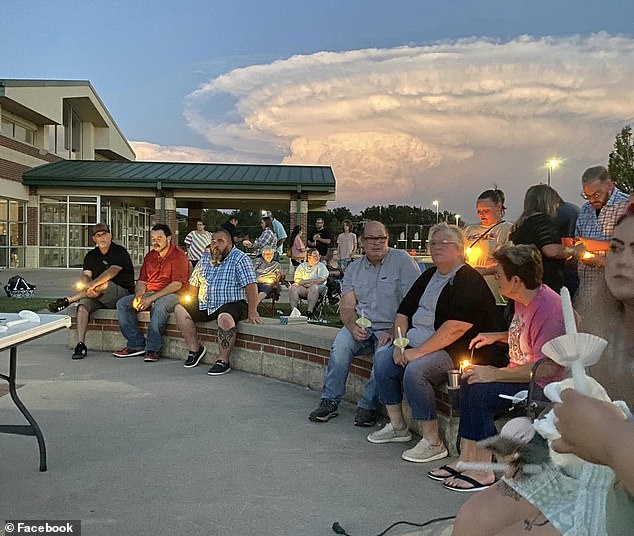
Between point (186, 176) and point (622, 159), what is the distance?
19.0 m

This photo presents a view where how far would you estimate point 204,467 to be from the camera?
13.3 feet

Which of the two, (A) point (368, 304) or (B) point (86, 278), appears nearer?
(A) point (368, 304)

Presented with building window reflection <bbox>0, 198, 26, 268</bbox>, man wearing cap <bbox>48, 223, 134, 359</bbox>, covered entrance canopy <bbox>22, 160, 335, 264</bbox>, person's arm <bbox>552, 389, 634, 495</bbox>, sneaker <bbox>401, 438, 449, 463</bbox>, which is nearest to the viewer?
person's arm <bbox>552, 389, 634, 495</bbox>

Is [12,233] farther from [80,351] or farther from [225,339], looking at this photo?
[225,339]

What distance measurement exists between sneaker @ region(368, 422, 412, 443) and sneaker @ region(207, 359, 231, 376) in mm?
2427

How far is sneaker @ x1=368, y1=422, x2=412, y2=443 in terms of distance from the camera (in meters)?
4.60

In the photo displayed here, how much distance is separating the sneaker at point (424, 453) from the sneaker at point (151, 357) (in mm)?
3844

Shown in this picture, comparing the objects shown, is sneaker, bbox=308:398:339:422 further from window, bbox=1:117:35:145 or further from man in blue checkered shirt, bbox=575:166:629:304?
window, bbox=1:117:35:145

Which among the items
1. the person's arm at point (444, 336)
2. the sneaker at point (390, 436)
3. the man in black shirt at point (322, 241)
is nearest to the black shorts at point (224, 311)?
the sneaker at point (390, 436)

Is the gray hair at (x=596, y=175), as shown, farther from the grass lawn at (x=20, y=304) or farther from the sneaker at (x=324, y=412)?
the grass lawn at (x=20, y=304)

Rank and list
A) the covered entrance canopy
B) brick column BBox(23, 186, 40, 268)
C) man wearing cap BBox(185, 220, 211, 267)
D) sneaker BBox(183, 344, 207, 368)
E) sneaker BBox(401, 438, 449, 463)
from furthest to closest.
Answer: brick column BBox(23, 186, 40, 268) < the covered entrance canopy < man wearing cap BBox(185, 220, 211, 267) < sneaker BBox(183, 344, 207, 368) < sneaker BBox(401, 438, 449, 463)

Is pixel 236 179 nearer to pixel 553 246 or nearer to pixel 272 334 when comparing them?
pixel 272 334

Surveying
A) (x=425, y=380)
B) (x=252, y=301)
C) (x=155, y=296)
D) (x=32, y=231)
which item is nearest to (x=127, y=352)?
(x=155, y=296)
